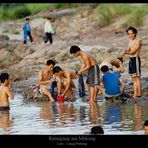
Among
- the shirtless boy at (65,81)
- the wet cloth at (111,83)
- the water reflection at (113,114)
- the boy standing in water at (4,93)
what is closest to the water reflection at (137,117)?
the water reflection at (113,114)

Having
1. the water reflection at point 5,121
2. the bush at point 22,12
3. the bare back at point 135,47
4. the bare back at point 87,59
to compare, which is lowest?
the water reflection at point 5,121

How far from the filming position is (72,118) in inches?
566

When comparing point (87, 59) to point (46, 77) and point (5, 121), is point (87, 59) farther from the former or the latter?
point (5, 121)

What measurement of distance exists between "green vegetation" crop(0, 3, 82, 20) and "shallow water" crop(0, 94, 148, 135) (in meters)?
25.7

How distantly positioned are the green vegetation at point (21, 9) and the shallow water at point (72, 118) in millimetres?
25683

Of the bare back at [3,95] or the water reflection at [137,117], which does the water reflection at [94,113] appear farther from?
the bare back at [3,95]

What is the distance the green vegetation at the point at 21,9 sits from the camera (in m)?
42.6

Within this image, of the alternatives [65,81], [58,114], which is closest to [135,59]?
[65,81]

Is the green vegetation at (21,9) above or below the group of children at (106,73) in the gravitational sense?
above

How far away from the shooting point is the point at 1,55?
25703mm

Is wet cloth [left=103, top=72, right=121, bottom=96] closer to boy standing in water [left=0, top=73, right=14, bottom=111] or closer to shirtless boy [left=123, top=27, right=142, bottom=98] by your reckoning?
shirtless boy [left=123, top=27, right=142, bottom=98]
